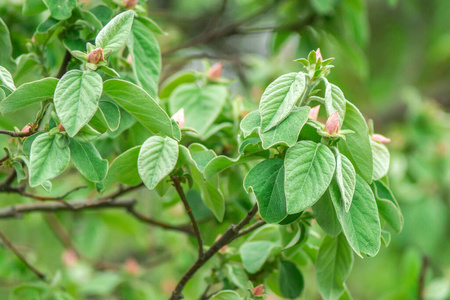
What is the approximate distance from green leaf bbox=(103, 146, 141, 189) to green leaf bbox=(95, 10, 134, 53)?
116 millimetres

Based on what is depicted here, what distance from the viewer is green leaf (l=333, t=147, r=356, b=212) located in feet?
1.64

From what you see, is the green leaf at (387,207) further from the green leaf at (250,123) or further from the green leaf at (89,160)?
the green leaf at (89,160)

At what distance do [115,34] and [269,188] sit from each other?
9.5 inches

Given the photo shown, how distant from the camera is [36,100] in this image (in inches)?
22.0

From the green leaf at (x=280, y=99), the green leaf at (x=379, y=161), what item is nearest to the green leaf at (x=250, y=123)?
the green leaf at (x=280, y=99)

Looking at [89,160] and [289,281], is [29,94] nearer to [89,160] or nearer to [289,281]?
[89,160]

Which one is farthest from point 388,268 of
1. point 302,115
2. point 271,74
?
point 302,115

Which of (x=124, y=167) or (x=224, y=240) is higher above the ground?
(x=124, y=167)

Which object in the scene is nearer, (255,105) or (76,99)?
(76,99)

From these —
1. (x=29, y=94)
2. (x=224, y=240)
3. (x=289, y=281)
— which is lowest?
(x=289, y=281)

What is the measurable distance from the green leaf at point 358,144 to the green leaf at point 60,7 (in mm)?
371

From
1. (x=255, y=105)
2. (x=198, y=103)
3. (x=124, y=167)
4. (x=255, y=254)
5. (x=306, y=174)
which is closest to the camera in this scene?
(x=306, y=174)

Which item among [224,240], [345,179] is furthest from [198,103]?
[345,179]

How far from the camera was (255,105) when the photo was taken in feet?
3.74
